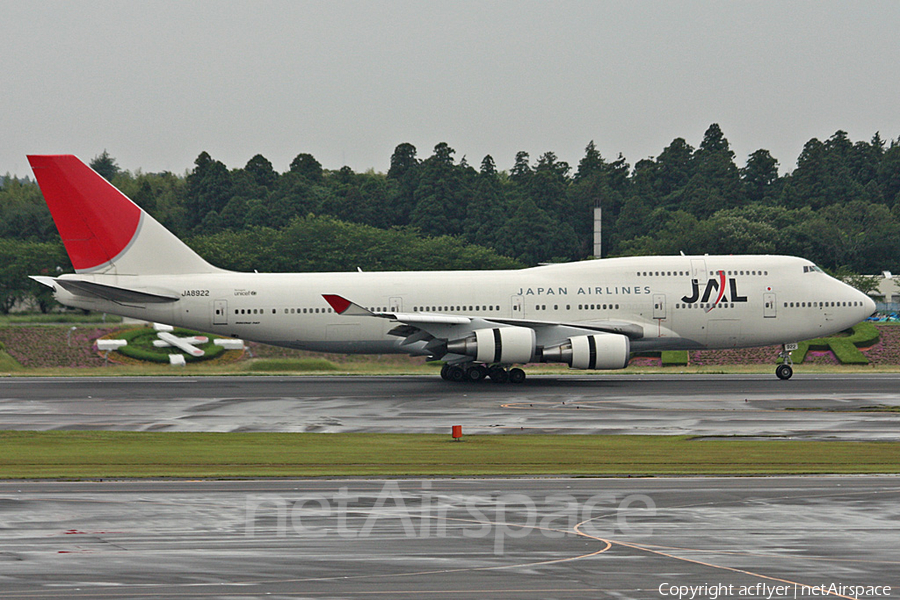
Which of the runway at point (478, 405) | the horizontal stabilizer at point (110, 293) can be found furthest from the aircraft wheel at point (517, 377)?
the horizontal stabilizer at point (110, 293)

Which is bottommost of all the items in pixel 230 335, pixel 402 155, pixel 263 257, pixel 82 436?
pixel 82 436

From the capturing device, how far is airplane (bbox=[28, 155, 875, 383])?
42938 mm

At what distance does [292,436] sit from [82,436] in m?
5.81

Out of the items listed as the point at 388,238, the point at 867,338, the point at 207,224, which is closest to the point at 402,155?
the point at 207,224

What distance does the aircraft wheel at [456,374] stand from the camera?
4362 cm

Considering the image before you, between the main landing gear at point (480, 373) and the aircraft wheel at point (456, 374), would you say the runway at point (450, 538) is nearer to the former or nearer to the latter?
→ the main landing gear at point (480, 373)

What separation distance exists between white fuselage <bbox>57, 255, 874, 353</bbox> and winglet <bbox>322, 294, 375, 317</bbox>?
156cm

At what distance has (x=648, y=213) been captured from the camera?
14788 cm

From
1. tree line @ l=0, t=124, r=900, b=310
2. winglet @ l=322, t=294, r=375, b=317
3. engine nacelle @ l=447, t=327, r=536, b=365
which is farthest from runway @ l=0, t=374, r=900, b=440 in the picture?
tree line @ l=0, t=124, r=900, b=310

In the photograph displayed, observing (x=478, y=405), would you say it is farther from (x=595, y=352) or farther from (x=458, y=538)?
(x=458, y=538)

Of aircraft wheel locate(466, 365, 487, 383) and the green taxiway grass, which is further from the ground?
aircraft wheel locate(466, 365, 487, 383)

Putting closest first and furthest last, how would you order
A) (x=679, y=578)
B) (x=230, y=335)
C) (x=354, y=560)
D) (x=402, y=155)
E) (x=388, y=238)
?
(x=679, y=578) → (x=354, y=560) → (x=230, y=335) → (x=388, y=238) → (x=402, y=155)

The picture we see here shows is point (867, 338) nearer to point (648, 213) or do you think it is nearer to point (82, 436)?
point (82, 436)

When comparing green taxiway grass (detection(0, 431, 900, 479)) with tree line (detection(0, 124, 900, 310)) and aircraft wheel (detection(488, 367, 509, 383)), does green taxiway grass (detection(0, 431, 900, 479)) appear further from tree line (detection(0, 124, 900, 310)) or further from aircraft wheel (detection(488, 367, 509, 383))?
tree line (detection(0, 124, 900, 310))
